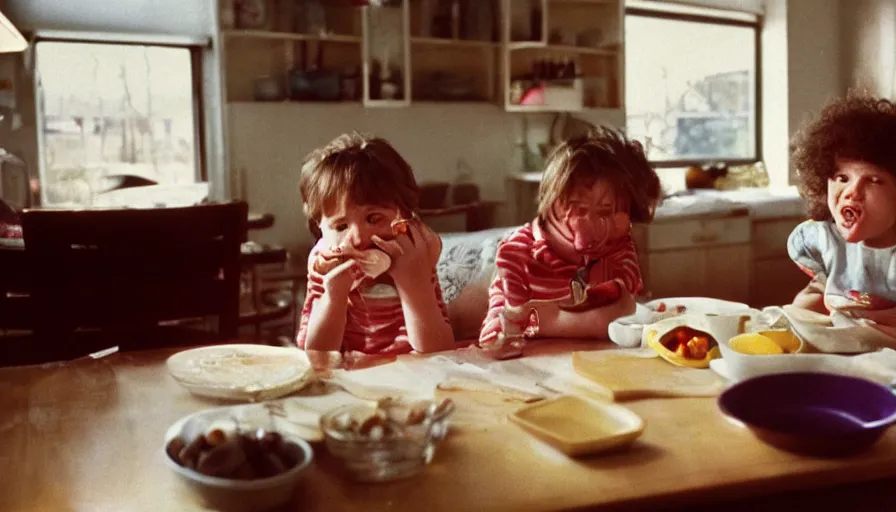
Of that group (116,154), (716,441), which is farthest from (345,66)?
(716,441)

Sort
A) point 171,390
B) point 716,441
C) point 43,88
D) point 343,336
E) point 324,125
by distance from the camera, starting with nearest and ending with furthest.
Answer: point 716,441 → point 171,390 → point 343,336 → point 43,88 → point 324,125

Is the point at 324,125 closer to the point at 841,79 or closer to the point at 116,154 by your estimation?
the point at 116,154

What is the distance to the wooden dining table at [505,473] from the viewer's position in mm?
795

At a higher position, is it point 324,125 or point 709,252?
point 324,125

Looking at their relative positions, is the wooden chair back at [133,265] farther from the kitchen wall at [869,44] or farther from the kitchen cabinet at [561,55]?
the kitchen wall at [869,44]

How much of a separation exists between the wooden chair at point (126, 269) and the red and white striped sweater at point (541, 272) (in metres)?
0.62

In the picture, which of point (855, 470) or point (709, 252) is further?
point (709, 252)

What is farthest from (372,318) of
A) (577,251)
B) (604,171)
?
(604,171)

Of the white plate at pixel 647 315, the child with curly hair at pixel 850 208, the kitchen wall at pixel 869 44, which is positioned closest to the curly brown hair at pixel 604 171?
the white plate at pixel 647 315

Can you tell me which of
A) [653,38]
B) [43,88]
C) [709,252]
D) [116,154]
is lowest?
[709,252]

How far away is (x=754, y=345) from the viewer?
120 cm

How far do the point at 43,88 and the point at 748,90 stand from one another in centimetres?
400

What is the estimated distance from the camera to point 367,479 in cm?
83

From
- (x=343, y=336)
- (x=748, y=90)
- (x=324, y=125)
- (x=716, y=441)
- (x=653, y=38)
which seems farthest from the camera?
(x=748, y=90)
